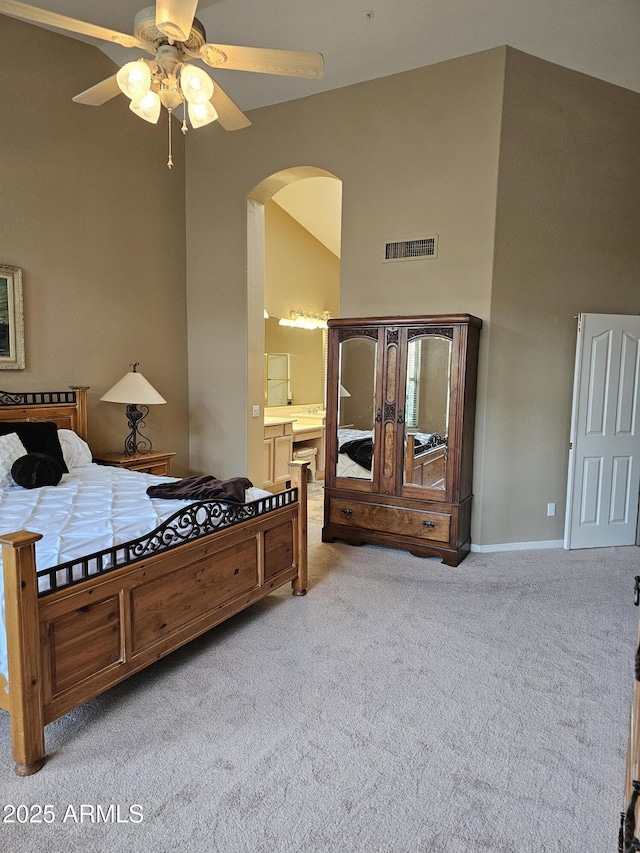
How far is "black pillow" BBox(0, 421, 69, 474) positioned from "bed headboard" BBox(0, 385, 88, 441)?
0.21 metres

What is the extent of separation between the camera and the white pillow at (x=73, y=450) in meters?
4.00

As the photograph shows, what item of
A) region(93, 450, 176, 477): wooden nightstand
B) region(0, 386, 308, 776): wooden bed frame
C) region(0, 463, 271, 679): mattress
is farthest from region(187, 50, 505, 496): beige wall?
region(0, 386, 308, 776): wooden bed frame

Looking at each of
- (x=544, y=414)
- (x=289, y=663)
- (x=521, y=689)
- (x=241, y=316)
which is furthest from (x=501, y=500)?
(x=241, y=316)

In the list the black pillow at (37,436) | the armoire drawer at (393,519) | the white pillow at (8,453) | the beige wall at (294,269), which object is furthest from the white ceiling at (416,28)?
the armoire drawer at (393,519)

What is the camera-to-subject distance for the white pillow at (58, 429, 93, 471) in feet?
13.1

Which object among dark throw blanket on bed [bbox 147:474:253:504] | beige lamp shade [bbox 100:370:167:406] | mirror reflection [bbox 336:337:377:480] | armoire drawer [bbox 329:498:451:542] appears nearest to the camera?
dark throw blanket on bed [bbox 147:474:253:504]

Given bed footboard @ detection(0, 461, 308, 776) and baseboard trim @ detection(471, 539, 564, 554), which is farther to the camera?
baseboard trim @ detection(471, 539, 564, 554)

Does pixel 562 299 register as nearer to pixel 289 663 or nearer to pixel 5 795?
pixel 289 663

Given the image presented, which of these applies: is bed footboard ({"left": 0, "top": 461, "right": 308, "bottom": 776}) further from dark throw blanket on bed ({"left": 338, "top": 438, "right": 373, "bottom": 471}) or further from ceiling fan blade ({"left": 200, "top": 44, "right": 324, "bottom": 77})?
ceiling fan blade ({"left": 200, "top": 44, "right": 324, "bottom": 77})

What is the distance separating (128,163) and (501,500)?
4.51 meters

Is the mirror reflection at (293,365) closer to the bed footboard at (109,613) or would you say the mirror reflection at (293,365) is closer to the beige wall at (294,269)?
the beige wall at (294,269)

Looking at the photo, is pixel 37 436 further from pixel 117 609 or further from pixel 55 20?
pixel 55 20

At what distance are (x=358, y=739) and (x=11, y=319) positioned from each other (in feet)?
12.4

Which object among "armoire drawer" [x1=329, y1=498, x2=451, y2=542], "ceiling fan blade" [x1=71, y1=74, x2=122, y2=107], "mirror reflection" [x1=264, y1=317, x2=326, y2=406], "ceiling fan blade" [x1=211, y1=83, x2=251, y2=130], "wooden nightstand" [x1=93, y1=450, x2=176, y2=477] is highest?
"ceiling fan blade" [x1=71, y1=74, x2=122, y2=107]
